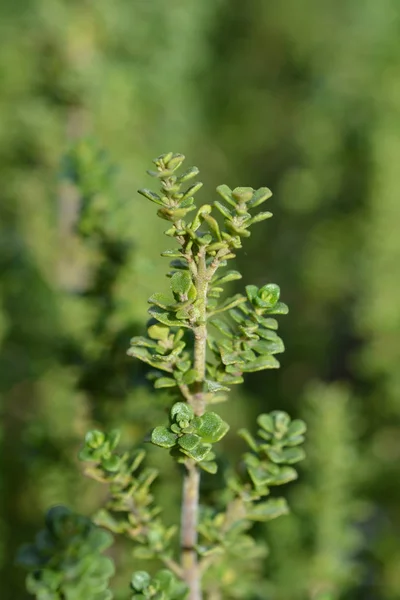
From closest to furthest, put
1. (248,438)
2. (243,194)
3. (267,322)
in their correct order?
1. (243,194)
2. (267,322)
3. (248,438)

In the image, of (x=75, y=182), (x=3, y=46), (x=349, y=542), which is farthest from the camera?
(x=3, y=46)

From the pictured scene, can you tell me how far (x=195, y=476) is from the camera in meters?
0.88

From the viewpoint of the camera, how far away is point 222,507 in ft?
3.77

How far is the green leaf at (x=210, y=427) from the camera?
77 cm

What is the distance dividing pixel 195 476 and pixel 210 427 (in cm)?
13

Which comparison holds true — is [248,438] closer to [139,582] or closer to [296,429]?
[296,429]

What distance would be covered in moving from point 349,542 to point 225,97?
3871mm

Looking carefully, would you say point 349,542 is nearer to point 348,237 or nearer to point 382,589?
point 382,589

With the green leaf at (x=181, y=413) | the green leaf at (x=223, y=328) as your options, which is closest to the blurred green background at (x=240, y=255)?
the green leaf at (x=223, y=328)

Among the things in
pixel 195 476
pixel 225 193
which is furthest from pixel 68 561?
pixel 225 193

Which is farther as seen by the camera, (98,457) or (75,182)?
(75,182)

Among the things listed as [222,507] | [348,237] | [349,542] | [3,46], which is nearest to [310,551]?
[349,542]

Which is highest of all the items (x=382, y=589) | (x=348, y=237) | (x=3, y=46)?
(x=3, y=46)

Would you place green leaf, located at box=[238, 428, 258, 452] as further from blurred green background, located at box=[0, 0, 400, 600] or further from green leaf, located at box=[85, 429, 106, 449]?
blurred green background, located at box=[0, 0, 400, 600]
